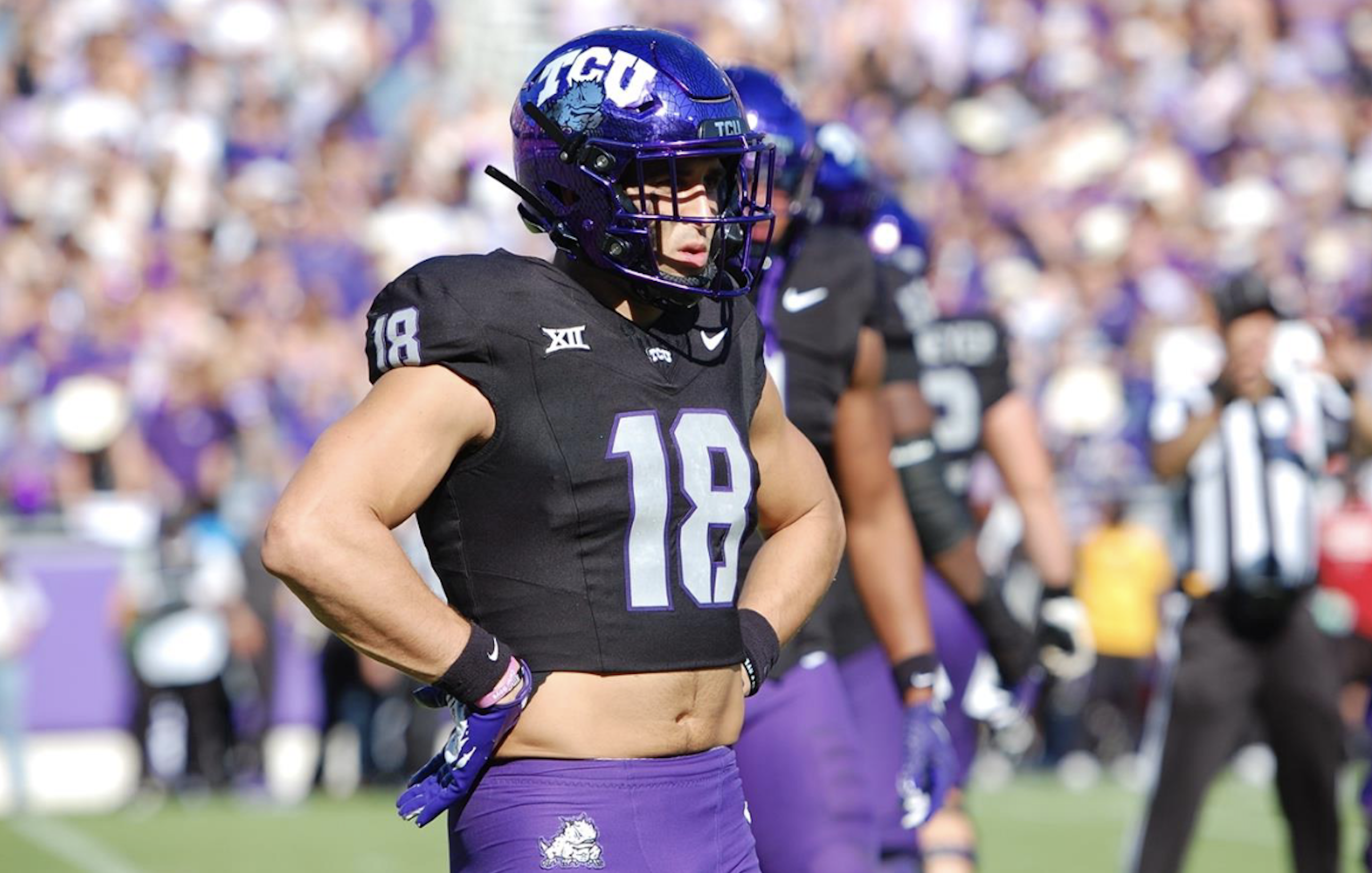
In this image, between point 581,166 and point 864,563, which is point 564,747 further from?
point 864,563

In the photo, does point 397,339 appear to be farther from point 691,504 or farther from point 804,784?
point 804,784

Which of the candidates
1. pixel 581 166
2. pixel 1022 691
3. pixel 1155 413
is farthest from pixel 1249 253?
pixel 581 166

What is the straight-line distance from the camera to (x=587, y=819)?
118 inches

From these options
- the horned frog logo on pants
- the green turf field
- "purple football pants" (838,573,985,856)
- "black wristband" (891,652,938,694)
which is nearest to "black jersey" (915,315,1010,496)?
"purple football pants" (838,573,985,856)

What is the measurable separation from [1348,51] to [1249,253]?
12.6 ft

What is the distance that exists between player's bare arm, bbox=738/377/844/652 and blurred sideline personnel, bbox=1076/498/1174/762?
8.73 m

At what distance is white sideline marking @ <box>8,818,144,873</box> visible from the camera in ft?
27.9

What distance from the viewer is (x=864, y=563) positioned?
183 inches

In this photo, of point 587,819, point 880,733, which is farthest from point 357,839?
point 587,819

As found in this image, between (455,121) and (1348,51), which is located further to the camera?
(1348,51)

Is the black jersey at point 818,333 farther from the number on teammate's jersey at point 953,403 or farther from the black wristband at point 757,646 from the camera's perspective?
the number on teammate's jersey at point 953,403

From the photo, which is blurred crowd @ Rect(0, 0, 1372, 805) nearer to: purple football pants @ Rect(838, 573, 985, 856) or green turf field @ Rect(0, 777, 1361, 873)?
green turf field @ Rect(0, 777, 1361, 873)

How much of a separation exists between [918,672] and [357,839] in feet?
17.4

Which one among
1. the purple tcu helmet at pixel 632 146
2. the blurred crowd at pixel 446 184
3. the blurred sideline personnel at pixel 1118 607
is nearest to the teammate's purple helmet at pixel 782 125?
the purple tcu helmet at pixel 632 146
